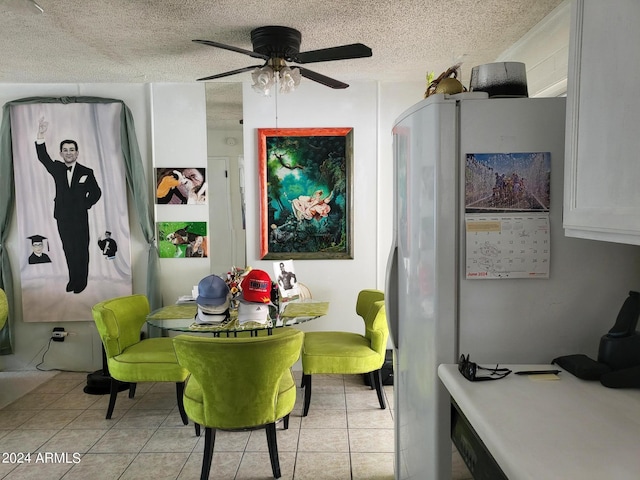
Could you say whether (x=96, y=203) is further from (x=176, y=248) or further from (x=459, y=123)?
(x=459, y=123)

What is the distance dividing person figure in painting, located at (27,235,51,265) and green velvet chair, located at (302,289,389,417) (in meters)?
2.48

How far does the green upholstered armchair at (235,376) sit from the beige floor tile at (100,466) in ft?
1.91

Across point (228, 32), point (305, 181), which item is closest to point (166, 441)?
point (305, 181)

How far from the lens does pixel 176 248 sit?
4133mm

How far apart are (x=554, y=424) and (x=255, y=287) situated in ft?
6.87

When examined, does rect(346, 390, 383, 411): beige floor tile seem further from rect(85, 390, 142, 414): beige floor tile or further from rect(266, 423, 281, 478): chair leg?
rect(85, 390, 142, 414): beige floor tile

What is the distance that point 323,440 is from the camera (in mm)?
2895

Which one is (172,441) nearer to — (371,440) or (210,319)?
(210,319)


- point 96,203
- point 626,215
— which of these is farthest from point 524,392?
point 96,203

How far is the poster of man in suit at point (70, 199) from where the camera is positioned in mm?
4016

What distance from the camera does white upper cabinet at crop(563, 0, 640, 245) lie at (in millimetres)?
1092

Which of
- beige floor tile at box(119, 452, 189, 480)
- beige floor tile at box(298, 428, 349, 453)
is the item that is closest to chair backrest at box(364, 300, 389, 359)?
beige floor tile at box(298, 428, 349, 453)

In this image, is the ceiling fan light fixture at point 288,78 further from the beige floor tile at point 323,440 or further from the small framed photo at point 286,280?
the beige floor tile at point 323,440

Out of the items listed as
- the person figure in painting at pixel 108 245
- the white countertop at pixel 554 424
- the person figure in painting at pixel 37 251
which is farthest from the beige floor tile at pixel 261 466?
the person figure in painting at pixel 37 251
